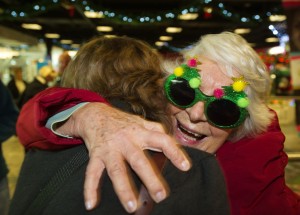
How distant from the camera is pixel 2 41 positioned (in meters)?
11.7

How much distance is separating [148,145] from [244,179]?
90 cm

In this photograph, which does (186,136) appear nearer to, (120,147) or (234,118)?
(234,118)

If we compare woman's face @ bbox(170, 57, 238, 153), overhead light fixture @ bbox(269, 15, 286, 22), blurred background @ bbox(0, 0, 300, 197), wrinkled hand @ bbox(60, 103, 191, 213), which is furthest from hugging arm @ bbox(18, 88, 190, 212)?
overhead light fixture @ bbox(269, 15, 286, 22)

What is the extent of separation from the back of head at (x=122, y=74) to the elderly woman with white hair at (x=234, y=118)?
352 mm

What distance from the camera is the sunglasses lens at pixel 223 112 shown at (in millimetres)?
1616

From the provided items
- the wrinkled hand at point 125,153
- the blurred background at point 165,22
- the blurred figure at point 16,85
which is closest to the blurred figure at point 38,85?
the blurred background at point 165,22

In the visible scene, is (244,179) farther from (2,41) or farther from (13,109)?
(2,41)

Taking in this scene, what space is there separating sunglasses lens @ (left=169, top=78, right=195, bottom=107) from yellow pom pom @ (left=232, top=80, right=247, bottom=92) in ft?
0.64

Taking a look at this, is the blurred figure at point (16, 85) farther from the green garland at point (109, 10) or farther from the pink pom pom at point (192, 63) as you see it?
the pink pom pom at point (192, 63)

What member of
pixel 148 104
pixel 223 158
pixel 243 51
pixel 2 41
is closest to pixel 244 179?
pixel 223 158

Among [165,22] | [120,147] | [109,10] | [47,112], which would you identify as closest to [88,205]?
[120,147]

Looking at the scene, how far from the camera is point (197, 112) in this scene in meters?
1.67

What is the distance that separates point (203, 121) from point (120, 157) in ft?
3.14

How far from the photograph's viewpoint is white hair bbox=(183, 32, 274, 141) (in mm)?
1698
